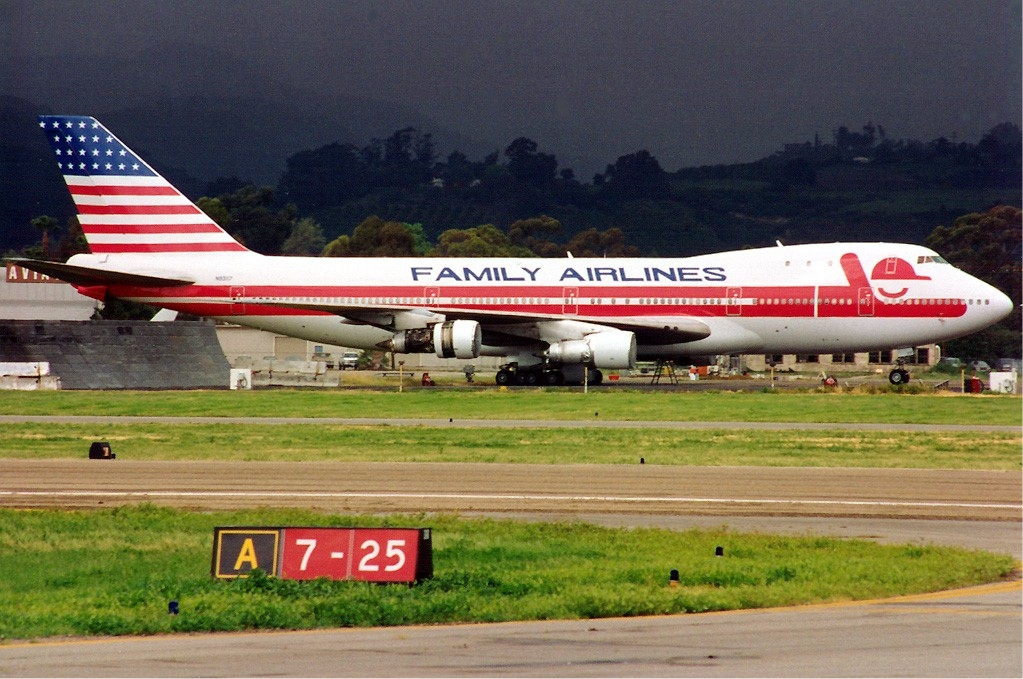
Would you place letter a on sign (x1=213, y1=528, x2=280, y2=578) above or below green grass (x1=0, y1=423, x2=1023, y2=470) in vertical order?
below

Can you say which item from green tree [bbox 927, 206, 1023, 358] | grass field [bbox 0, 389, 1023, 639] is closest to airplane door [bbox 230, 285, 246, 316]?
grass field [bbox 0, 389, 1023, 639]

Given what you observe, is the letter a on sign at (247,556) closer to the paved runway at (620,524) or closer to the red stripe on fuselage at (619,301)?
the paved runway at (620,524)

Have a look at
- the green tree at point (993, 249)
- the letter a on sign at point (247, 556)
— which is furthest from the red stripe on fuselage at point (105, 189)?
the green tree at point (993, 249)

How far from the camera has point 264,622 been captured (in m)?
11.2

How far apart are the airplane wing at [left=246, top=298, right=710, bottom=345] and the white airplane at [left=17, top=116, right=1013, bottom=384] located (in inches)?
2.9

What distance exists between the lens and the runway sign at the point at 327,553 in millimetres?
12828

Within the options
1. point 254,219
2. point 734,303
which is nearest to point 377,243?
point 254,219

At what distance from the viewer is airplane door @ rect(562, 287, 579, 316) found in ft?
159

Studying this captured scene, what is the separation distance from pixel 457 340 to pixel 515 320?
2626 mm

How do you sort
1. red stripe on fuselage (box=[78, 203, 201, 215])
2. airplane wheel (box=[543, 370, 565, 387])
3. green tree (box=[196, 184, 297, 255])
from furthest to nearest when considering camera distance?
green tree (box=[196, 184, 297, 255]), red stripe on fuselage (box=[78, 203, 201, 215]), airplane wheel (box=[543, 370, 565, 387])

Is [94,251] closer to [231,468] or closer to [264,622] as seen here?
[231,468]

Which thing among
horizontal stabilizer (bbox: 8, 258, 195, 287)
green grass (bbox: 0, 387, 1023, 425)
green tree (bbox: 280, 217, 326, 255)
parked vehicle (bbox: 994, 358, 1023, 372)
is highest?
green tree (bbox: 280, 217, 326, 255)

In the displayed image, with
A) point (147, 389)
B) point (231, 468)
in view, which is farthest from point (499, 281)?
point (231, 468)

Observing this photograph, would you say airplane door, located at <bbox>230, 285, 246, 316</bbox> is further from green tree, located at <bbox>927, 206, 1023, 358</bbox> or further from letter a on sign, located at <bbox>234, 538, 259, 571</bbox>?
green tree, located at <bbox>927, 206, 1023, 358</bbox>
